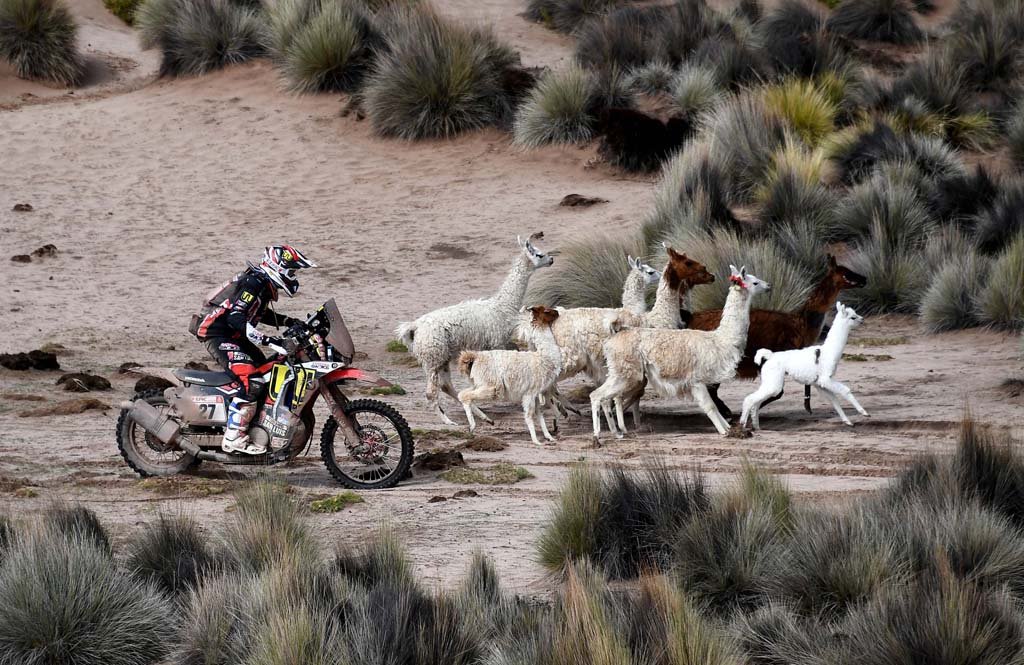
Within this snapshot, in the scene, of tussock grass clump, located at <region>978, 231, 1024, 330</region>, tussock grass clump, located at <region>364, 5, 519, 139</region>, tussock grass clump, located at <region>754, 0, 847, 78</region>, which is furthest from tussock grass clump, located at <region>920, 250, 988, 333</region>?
tussock grass clump, located at <region>364, 5, 519, 139</region>

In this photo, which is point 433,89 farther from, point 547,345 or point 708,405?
point 708,405

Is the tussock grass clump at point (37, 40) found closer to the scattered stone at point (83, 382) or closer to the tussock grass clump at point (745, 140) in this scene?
the tussock grass clump at point (745, 140)

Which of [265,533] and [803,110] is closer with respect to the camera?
[265,533]

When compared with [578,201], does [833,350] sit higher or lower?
lower

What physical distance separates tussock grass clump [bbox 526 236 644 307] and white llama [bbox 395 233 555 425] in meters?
3.55

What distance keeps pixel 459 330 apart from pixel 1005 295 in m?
7.17

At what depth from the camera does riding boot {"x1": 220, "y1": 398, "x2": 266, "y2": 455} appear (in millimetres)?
10711

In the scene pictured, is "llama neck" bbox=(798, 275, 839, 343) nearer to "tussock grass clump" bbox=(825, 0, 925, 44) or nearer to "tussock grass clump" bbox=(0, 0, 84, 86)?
"tussock grass clump" bbox=(825, 0, 925, 44)

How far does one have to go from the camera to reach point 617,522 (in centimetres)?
862

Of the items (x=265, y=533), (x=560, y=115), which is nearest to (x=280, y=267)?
(x=265, y=533)

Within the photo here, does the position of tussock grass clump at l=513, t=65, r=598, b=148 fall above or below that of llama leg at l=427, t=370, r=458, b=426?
above

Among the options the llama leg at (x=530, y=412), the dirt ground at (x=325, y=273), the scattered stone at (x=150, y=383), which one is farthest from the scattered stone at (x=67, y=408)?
the llama leg at (x=530, y=412)

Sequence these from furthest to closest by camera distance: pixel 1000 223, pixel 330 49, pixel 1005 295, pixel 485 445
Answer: pixel 330 49 → pixel 1000 223 → pixel 1005 295 → pixel 485 445

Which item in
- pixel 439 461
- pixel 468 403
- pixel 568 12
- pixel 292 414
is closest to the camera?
pixel 292 414
